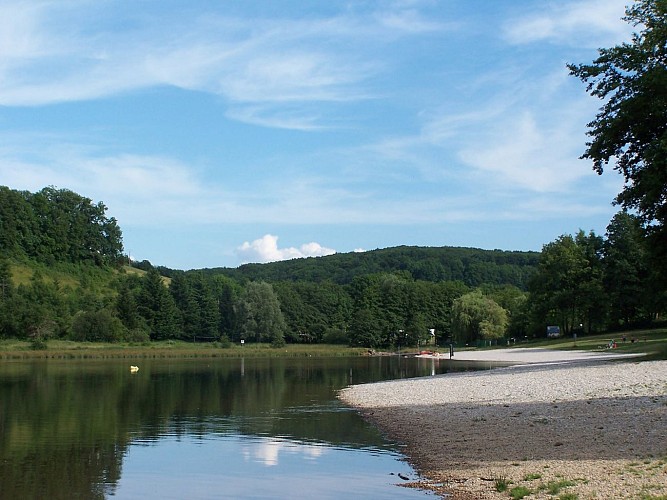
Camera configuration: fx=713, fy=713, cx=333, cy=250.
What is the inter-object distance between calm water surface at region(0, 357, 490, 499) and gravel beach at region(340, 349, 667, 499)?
135 centimetres

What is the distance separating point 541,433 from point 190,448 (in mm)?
10965

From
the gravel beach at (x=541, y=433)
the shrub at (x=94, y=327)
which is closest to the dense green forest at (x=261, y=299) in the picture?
the shrub at (x=94, y=327)

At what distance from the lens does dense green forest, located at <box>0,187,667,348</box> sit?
9506 cm

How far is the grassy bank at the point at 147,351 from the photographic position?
3694 inches

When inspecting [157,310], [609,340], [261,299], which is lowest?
[609,340]

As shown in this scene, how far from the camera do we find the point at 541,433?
20328 millimetres

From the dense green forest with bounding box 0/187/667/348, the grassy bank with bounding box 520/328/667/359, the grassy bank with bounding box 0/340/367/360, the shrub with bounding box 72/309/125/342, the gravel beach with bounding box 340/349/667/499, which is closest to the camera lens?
the gravel beach with bounding box 340/349/667/499

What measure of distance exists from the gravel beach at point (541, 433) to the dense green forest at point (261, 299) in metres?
52.9

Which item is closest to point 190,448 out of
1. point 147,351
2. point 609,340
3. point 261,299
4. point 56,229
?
point 609,340

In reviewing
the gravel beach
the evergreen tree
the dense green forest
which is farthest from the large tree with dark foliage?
the evergreen tree

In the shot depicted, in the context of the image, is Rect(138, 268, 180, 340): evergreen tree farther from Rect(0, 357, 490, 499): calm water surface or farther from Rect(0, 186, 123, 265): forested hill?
Rect(0, 357, 490, 499): calm water surface

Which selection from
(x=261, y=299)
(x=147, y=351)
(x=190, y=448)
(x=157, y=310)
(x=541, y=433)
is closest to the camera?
(x=541, y=433)

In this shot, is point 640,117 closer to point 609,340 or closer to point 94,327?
point 609,340

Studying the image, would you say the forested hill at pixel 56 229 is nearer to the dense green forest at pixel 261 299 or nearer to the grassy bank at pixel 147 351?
the dense green forest at pixel 261 299
